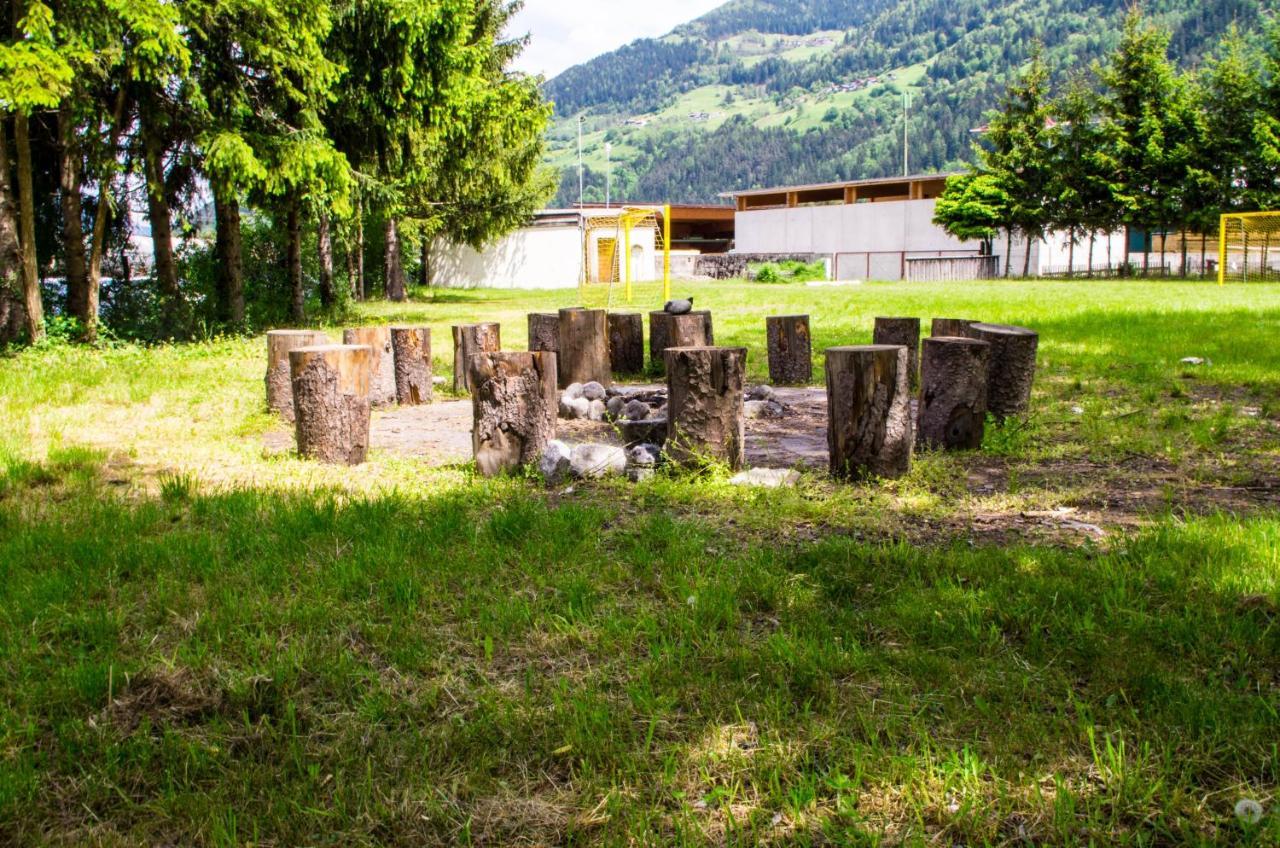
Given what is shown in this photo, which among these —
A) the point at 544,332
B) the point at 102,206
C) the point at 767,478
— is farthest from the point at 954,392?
the point at 102,206

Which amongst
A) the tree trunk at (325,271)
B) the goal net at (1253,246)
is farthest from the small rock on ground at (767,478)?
the goal net at (1253,246)

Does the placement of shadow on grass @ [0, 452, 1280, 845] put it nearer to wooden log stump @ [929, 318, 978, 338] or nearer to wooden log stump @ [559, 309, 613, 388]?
wooden log stump @ [929, 318, 978, 338]

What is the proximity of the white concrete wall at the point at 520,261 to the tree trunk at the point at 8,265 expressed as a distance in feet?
94.2

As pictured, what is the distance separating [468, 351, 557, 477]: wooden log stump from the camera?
17.3ft

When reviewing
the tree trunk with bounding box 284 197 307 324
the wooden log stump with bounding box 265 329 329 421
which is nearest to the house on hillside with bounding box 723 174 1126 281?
the tree trunk with bounding box 284 197 307 324

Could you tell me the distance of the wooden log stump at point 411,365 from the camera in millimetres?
8398

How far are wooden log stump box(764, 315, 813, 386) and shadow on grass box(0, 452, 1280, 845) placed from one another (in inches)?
198

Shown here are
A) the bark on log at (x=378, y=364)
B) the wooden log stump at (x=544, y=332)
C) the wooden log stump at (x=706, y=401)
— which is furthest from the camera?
the wooden log stump at (x=544, y=332)

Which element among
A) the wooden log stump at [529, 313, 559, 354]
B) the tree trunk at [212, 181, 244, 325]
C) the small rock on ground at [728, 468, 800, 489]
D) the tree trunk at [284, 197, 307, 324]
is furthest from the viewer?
the tree trunk at [284, 197, 307, 324]

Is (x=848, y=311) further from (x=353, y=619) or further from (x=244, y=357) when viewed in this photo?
(x=353, y=619)

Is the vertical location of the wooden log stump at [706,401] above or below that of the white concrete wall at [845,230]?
below

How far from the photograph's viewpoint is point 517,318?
18.9m

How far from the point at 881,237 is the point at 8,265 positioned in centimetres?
4171

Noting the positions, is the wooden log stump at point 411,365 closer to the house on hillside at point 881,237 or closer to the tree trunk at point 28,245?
the tree trunk at point 28,245
